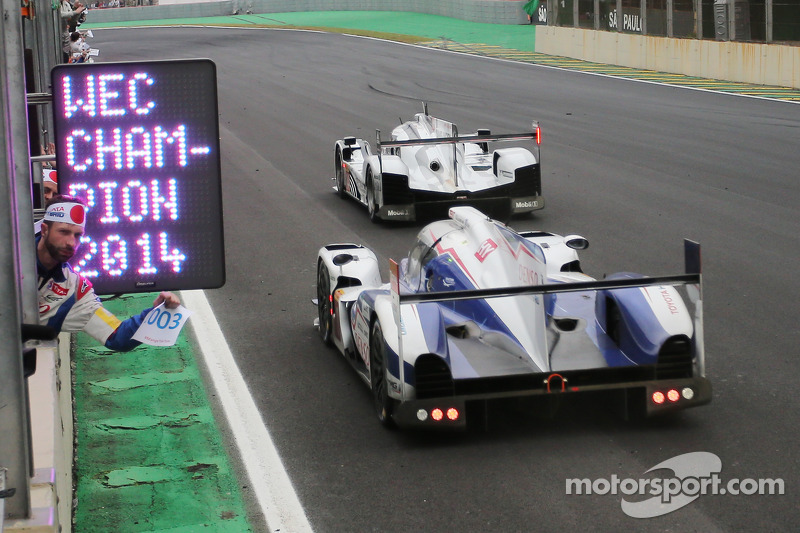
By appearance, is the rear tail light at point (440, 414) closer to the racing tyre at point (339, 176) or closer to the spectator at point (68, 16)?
the racing tyre at point (339, 176)

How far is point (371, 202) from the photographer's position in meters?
14.9

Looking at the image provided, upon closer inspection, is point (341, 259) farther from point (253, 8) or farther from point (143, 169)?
point (253, 8)

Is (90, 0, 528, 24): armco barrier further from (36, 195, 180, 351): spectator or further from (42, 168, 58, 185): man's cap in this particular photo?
(36, 195, 180, 351): spectator

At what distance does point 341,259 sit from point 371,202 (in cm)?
540

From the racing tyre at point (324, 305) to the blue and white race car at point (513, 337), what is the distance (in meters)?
0.84

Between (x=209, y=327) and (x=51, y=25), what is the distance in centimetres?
782

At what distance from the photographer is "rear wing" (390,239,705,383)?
6.75 meters

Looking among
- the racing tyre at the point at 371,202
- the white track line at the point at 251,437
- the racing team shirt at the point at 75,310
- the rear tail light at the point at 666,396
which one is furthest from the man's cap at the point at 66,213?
the racing tyre at the point at 371,202

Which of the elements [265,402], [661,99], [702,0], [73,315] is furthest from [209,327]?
[702,0]

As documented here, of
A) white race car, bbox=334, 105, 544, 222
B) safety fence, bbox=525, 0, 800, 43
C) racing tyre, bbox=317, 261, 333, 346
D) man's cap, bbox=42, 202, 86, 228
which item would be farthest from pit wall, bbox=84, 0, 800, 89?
man's cap, bbox=42, 202, 86, 228

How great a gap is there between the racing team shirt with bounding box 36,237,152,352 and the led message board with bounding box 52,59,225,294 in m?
0.08

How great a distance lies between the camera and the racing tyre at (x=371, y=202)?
48.2ft

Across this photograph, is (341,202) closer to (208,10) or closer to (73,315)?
(73,315)

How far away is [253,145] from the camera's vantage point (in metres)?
22.7
